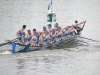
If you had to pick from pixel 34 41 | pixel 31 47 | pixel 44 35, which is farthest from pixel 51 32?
pixel 31 47

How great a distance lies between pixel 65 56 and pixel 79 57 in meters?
0.93

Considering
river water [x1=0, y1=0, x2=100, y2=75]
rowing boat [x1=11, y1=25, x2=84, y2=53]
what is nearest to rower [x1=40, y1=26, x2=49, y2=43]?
rowing boat [x1=11, y1=25, x2=84, y2=53]

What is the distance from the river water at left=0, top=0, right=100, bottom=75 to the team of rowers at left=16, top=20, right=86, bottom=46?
73 centimetres

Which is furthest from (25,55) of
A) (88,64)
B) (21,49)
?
(88,64)

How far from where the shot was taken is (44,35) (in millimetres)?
29438

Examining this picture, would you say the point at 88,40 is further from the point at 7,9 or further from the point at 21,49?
the point at 7,9

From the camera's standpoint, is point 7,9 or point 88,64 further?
point 7,9

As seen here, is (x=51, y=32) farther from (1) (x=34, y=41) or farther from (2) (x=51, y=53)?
(2) (x=51, y=53)

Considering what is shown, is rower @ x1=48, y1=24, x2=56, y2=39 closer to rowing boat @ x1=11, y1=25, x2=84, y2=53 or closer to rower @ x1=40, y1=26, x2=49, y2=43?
rower @ x1=40, y1=26, x2=49, y2=43

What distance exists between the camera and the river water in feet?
79.2

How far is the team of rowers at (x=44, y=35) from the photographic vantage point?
92.9 feet

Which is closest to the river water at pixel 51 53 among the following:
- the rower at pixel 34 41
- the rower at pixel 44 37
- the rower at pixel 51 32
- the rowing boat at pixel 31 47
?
the rowing boat at pixel 31 47

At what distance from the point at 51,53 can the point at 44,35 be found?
5.90ft

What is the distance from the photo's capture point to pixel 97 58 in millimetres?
26859
